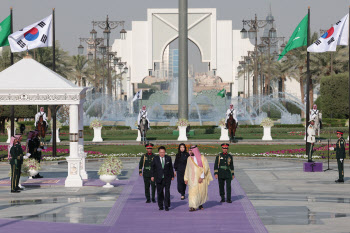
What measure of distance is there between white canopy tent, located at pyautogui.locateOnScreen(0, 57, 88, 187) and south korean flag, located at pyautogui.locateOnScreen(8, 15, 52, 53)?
2817mm

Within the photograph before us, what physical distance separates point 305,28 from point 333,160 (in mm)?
6479

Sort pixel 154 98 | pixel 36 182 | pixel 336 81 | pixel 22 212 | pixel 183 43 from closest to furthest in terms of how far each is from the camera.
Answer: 1. pixel 22 212
2. pixel 36 182
3. pixel 183 43
4. pixel 336 81
5. pixel 154 98

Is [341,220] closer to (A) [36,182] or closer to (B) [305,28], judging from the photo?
(A) [36,182]

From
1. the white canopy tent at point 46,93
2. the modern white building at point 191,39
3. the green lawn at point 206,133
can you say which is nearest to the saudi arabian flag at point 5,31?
the white canopy tent at point 46,93

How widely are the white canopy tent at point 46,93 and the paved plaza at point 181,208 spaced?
2.83 ft

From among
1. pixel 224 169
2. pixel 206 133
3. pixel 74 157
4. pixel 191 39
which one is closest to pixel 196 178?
pixel 224 169

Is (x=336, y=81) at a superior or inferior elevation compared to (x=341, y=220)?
superior

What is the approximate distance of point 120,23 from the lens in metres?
69.1

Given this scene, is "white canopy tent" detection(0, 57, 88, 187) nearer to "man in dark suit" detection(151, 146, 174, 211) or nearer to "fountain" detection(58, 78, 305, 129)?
"man in dark suit" detection(151, 146, 174, 211)

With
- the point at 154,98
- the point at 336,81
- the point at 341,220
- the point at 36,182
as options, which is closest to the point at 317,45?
the point at 36,182

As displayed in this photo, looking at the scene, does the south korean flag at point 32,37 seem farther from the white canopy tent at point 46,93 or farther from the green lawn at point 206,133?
the green lawn at point 206,133

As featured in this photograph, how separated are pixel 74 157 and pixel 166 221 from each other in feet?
29.3

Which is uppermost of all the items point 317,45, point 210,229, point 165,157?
point 317,45

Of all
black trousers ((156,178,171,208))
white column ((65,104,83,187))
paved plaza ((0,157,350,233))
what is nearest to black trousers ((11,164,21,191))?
paved plaza ((0,157,350,233))
